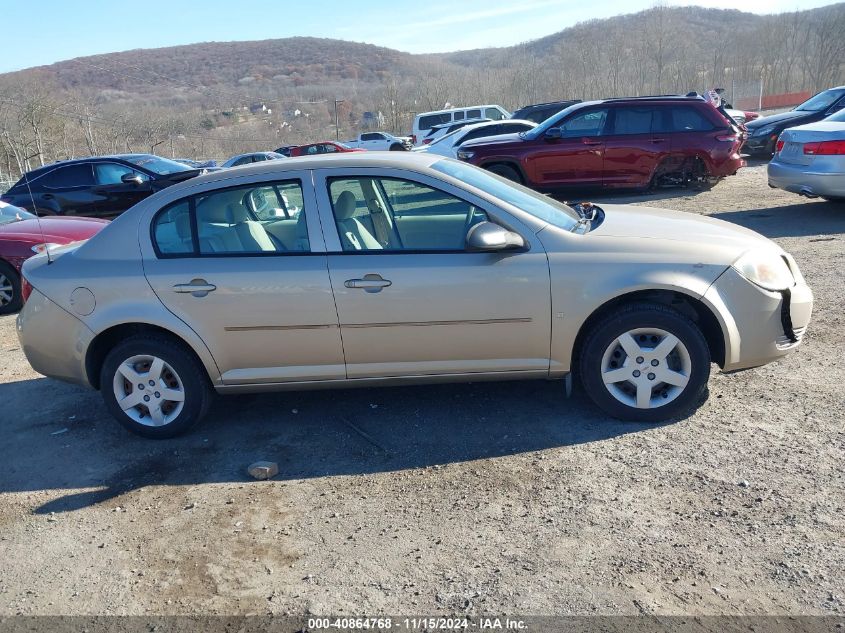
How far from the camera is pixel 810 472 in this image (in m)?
3.42

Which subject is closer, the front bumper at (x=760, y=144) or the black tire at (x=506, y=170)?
the black tire at (x=506, y=170)

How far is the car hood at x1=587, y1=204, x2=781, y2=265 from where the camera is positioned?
13.2 feet

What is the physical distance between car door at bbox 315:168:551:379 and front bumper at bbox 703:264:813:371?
103cm

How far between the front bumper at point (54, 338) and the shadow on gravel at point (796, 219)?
7.98 metres

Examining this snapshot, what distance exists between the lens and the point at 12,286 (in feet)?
26.2

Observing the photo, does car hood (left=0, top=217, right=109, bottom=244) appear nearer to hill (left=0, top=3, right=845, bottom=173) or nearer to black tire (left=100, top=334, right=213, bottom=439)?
black tire (left=100, top=334, right=213, bottom=439)

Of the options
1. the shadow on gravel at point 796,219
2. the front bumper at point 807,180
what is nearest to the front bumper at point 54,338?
the shadow on gravel at point 796,219

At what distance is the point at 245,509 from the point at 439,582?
1228mm

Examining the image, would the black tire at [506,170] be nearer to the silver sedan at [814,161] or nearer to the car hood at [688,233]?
the silver sedan at [814,161]

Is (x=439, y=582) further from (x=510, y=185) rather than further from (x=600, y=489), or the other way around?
(x=510, y=185)

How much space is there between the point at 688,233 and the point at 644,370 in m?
0.93

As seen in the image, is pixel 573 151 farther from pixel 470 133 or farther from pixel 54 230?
pixel 54 230

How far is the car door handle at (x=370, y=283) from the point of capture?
13.1ft

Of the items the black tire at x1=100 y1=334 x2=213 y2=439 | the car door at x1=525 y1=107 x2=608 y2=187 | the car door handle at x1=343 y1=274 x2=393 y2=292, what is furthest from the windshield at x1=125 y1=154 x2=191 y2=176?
the car door handle at x1=343 y1=274 x2=393 y2=292
